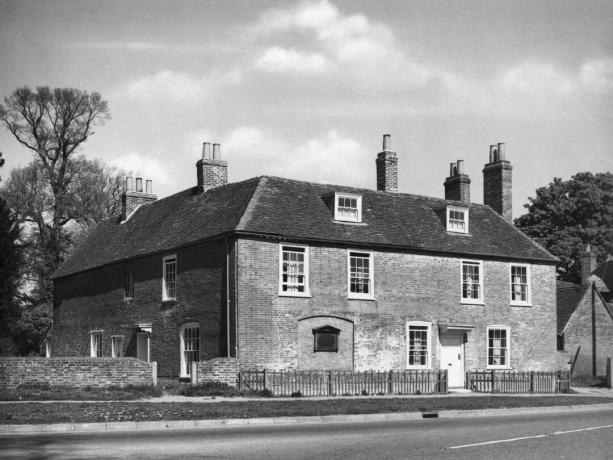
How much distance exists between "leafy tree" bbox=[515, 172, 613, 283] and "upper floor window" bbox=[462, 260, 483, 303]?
98.7 feet

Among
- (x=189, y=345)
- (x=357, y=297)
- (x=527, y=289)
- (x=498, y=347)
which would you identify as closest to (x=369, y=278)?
(x=357, y=297)

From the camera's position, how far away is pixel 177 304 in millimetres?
35375

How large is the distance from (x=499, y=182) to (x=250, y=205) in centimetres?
1577

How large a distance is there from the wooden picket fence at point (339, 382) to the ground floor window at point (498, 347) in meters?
4.97

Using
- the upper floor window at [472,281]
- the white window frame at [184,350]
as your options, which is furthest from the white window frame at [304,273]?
the upper floor window at [472,281]

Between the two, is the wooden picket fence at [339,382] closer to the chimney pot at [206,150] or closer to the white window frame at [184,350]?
the white window frame at [184,350]

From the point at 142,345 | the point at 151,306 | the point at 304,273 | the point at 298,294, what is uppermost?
the point at 304,273

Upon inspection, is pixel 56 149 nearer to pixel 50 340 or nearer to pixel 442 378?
pixel 50 340

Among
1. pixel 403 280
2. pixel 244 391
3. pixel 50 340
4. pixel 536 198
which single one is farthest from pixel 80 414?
pixel 536 198

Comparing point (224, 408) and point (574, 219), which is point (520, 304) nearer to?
point (224, 408)

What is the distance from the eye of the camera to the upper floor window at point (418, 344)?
117 ft

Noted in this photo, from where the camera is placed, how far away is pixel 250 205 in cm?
3353

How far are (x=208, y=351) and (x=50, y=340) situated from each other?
20.7 metres

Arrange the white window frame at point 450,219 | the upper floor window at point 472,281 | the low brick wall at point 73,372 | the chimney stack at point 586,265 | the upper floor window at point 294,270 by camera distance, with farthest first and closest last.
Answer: the chimney stack at point 586,265, the white window frame at point 450,219, the upper floor window at point 472,281, the upper floor window at point 294,270, the low brick wall at point 73,372
